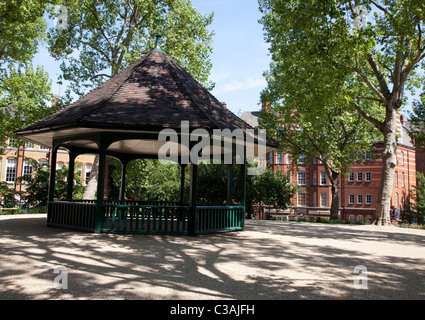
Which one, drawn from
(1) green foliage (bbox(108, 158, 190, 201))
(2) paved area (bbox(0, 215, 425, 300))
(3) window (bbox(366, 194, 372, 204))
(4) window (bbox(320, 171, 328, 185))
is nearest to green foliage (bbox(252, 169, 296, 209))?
(1) green foliage (bbox(108, 158, 190, 201))

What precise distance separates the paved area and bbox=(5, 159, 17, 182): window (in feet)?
147

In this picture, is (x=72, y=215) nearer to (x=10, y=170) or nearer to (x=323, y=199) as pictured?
(x=10, y=170)

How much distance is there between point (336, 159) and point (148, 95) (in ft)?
80.0

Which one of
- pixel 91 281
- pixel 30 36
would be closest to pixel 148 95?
pixel 91 281

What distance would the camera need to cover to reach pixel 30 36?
1096 inches

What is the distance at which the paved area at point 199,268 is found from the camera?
16.8 ft

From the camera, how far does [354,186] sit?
56.4 metres

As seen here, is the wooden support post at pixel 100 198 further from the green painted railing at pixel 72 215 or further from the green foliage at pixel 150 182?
the green foliage at pixel 150 182

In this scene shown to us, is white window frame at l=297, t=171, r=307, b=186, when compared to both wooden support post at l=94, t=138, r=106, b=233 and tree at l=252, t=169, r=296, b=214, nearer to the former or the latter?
tree at l=252, t=169, r=296, b=214

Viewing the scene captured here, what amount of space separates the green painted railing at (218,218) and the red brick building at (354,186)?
41.1 m

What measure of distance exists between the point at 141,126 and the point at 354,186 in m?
52.5

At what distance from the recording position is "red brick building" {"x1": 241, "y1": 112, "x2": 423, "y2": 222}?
181ft

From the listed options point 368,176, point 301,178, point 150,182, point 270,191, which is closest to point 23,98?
point 150,182
